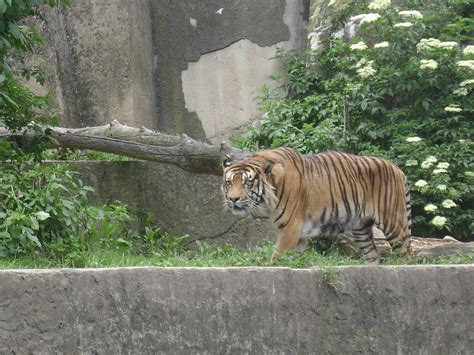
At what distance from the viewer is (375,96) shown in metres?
9.24

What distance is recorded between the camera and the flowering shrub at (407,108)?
28.2 feet

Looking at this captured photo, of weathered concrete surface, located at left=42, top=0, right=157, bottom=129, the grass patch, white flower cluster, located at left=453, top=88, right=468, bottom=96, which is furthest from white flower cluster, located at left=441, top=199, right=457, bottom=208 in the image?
weathered concrete surface, located at left=42, top=0, right=157, bottom=129

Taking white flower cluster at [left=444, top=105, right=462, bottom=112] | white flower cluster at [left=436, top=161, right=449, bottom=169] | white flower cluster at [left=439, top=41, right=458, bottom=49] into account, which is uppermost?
white flower cluster at [left=439, top=41, right=458, bottom=49]

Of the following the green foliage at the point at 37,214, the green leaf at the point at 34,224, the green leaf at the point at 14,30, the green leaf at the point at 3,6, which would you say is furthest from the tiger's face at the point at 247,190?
the green leaf at the point at 3,6

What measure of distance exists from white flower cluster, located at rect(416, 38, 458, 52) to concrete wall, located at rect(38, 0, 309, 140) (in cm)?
206

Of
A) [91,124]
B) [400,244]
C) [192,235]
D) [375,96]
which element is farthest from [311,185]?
[91,124]

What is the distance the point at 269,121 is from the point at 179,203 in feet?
6.74

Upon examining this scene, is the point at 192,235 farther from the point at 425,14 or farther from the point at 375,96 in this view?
the point at 425,14

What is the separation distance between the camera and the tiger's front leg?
614cm

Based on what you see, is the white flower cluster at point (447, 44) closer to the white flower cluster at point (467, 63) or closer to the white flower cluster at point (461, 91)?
the white flower cluster at point (467, 63)

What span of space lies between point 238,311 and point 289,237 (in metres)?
1.88

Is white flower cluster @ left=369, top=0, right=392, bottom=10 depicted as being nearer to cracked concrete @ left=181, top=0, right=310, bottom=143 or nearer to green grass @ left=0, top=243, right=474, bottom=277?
cracked concrete @ left=181, top=0, right=310, bottom=143

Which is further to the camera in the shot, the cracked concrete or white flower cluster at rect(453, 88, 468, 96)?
the cracked concrete

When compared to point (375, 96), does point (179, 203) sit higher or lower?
lower
